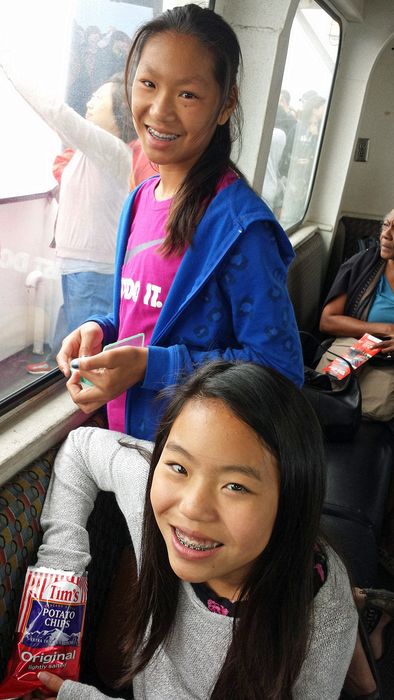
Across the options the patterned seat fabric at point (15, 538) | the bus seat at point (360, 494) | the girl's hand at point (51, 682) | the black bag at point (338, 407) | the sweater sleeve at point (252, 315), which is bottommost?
the bus seat at point (360, 494)

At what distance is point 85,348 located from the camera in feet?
4.20

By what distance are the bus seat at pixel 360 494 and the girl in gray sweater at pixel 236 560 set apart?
583 mm

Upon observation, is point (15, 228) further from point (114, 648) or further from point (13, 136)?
point (114, 648)

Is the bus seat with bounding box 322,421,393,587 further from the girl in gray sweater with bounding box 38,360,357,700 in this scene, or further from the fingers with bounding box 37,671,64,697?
the fingers with bounding box 37,671,64,697

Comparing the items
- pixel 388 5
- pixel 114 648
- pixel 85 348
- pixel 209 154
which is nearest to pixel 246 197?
pixel 209 154

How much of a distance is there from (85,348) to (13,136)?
0.53m

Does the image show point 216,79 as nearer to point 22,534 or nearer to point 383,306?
point 22,534

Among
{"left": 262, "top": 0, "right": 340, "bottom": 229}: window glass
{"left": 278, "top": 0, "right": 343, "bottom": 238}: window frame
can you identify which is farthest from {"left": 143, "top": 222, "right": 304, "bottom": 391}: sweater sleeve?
{"left": 278, "top": 0, "right": 343, "bottom": 238}: window frame

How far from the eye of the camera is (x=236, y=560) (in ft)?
3.03

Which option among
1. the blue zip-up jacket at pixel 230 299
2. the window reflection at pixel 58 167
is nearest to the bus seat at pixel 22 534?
the window reflection at pixel 58 167

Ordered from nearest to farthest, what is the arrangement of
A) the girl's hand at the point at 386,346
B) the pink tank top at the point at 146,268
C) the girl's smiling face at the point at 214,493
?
the girl's smiling face at the point at 214,493, the pink tank top at the point at 146,268, the girl's hand at the point at 386,346

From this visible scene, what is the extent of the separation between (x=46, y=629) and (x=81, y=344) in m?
0.55

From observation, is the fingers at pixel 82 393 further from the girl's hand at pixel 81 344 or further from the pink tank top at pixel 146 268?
the pink tank top at pixel 146 268

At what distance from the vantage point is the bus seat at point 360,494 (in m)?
1.85
